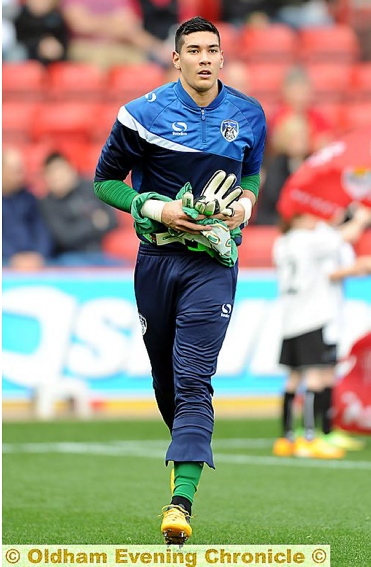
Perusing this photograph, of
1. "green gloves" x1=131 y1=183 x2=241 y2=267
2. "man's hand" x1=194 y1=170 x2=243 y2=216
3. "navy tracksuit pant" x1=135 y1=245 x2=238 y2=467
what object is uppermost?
"man's hand" x1=194 y1=170 x2=243 y2=216

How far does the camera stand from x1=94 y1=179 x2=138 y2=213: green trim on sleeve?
6059mm

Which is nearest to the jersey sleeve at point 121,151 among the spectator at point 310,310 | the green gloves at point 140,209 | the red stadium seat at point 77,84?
the green gloves at point 140,209

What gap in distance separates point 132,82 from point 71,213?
11.9ft

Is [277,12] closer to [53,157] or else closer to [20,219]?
[53,157]

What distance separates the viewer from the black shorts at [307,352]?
1117cm

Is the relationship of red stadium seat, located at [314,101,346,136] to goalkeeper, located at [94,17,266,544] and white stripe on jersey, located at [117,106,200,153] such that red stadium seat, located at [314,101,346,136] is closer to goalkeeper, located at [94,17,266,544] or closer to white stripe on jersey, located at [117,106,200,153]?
goalkeeper, located at [94,17,266,544]

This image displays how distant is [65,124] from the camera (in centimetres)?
1767

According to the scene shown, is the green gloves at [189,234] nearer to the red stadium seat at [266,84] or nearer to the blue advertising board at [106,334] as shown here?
the blue advertising board at [106,334]

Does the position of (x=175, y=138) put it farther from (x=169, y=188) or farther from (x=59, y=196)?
(x=59, y=196)

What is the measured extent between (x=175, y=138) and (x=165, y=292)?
713 millimetres

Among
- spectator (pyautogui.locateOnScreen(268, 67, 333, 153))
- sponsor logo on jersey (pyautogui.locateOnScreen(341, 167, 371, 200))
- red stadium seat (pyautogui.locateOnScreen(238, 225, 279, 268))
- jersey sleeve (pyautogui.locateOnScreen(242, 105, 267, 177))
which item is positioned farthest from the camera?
spectator (pyautogui.locateOnScreen(268, 67, 333, 153))

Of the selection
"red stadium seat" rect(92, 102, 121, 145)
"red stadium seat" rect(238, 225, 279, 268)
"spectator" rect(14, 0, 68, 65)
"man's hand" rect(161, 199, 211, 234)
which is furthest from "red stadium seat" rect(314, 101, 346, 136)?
"man's hand" rect(161, 199, 211, 234)

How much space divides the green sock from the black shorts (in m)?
5.50

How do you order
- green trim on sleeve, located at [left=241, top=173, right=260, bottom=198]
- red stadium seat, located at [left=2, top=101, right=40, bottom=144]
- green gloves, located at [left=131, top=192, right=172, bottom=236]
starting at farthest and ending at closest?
red stadium seat, located at [left=2, top=101, right=40, bottom=144] < green trim on sleeve, located at [left=241, top=173, right=260, bottom=198] < green gloves, located at [left=131, top=192, right=172, bottom=236]
